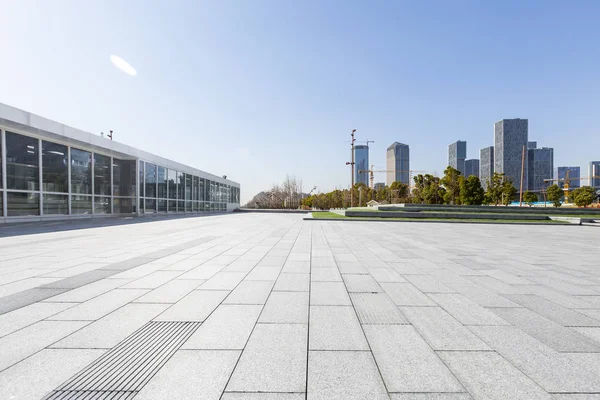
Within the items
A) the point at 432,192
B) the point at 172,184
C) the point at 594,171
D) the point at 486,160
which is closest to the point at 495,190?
the point at 432,192

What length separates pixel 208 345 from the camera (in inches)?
115

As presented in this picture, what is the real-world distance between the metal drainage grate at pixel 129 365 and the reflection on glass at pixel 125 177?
2622 centimetres

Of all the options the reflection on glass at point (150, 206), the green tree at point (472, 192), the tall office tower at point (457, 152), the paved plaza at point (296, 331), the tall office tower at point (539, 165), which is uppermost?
the tall office tower at point (457, 152)

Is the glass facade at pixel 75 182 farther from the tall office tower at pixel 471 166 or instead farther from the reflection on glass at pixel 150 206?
the tall office tower at pixel 471 166

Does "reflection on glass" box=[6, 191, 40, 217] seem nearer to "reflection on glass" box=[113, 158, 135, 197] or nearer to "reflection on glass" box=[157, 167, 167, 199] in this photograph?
"reflection on glass" box=[113, 158, 135, 197]

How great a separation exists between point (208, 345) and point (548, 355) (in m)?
3.61

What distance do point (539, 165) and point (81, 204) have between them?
15759cm

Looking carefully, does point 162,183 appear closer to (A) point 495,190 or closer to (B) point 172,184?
(B) point 172,184

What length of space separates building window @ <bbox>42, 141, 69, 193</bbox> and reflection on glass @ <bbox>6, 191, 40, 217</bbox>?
3.06 feet

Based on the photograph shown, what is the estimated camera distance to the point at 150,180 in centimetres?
2738

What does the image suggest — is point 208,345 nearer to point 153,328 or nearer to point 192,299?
point 153,328

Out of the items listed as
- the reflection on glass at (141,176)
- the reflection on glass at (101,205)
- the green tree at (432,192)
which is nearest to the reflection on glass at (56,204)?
the reflection on glass at (101,205)

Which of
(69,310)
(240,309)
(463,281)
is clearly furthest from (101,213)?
(463,281)

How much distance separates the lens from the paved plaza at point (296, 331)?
2289 mm
